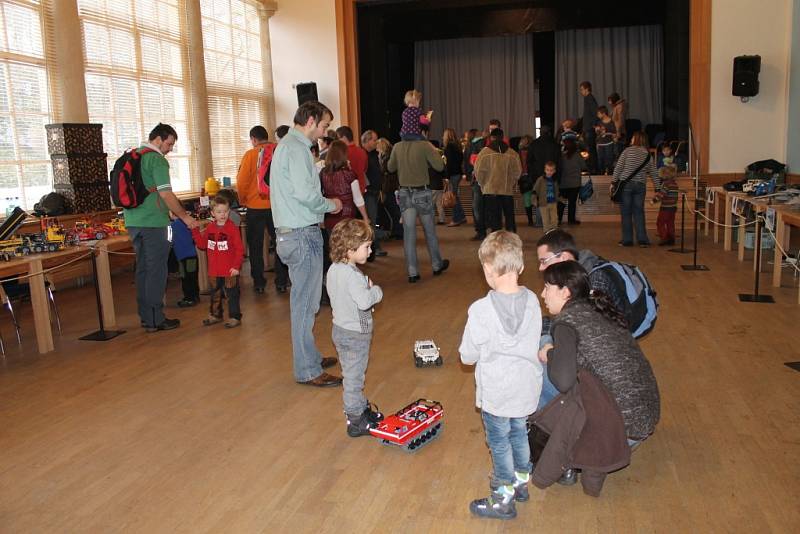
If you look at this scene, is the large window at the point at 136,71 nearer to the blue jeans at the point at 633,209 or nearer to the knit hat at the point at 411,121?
the knit hat at the point at 411,121

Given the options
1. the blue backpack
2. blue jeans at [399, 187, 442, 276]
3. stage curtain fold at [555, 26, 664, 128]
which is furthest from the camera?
stage curtain fold at [555, 26, 664, 128]

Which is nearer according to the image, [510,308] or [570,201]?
[510,308]

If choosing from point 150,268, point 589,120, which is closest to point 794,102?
point 589,120

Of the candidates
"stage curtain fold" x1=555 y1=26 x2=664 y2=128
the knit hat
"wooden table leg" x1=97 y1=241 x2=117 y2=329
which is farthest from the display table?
"stage curtain fold" x1=555 y1=26 x2=664 y2=128

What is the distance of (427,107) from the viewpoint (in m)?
17.5

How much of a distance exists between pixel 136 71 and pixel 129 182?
5.02m

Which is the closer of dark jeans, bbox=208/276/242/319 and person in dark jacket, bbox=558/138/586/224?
dark jeans, bbox=208/276/242/319

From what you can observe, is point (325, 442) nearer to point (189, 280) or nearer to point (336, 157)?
point (336, 157)

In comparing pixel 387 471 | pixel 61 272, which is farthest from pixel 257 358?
pixel 61 272

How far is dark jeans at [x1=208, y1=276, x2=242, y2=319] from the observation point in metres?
5.63

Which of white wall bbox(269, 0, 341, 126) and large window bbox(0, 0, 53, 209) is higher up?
white wall bbox(269, 0, 341, 126)

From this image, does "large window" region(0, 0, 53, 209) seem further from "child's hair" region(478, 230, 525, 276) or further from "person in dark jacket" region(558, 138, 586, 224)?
"person in dark jacket" region(558, 138, 586, 224)

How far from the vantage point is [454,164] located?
1152 centimetres

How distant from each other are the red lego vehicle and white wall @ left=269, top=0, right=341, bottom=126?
1042 centimetres
